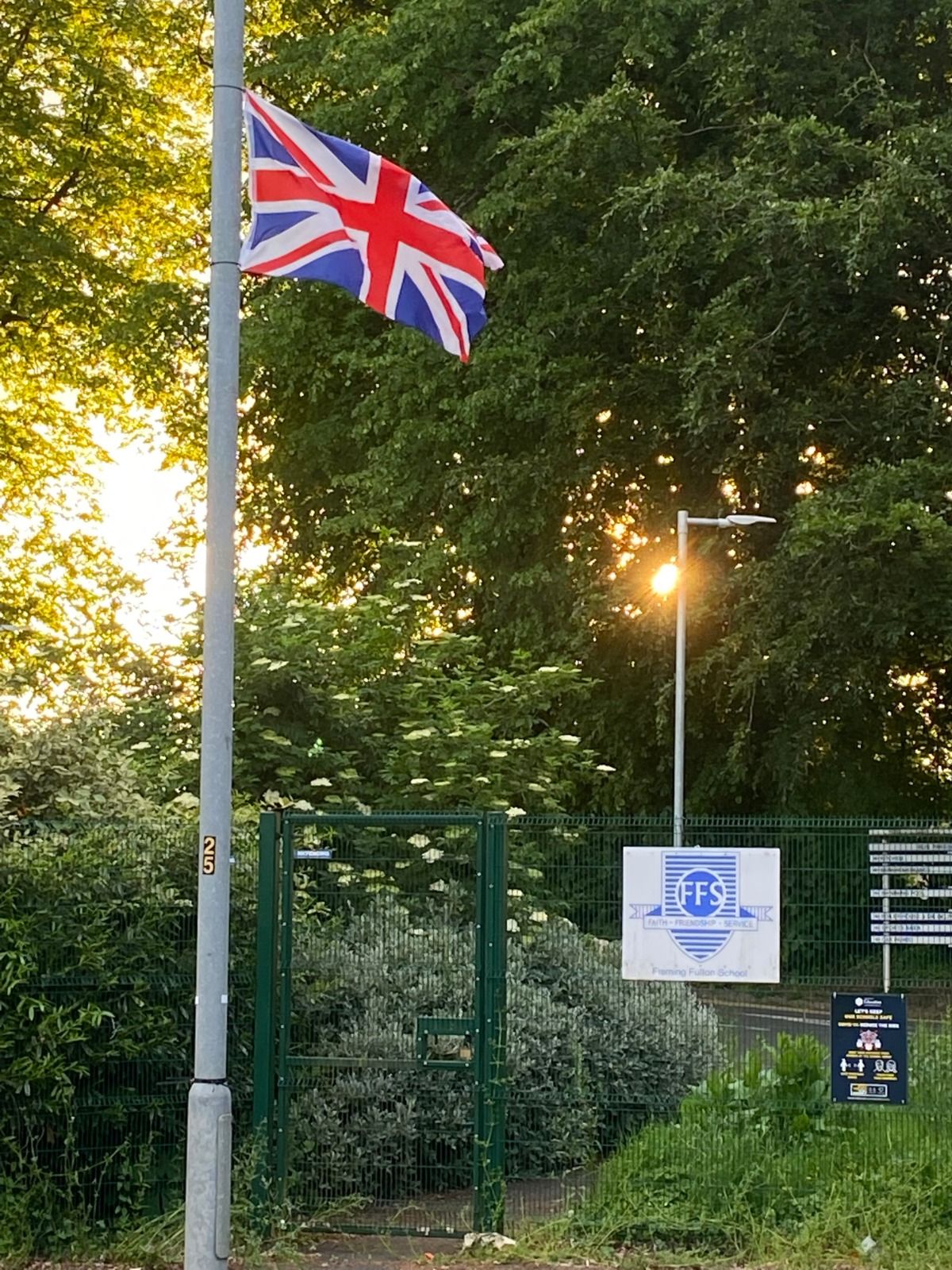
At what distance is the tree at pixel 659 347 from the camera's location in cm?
2292

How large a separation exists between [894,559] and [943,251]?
4462mm

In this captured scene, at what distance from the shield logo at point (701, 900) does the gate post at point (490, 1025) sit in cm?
95

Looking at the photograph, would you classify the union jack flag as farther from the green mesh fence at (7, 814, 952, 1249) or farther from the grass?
the grass

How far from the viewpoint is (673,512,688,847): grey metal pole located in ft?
84.0

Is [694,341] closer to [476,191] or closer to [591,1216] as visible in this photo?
[476,191]

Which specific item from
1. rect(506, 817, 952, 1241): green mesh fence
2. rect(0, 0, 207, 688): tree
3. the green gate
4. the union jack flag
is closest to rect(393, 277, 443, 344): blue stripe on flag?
the union jack flag

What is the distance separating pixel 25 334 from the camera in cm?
2944

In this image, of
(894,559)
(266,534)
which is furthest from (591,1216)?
(266,534)

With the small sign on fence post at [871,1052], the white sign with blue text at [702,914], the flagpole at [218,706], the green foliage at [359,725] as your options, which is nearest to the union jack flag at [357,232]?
the flagpole at [218,706]

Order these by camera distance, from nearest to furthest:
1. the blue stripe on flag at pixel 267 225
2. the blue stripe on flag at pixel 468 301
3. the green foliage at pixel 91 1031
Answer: the blue stripe on flag at pixel 267 225, the green foliage at pixel 91 1031, the blue stripe on flag at pixel 468 301

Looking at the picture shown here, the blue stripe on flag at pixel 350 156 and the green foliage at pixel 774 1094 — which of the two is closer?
the blue stripe on flag at pixel 350 156

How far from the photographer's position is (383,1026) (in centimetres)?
991

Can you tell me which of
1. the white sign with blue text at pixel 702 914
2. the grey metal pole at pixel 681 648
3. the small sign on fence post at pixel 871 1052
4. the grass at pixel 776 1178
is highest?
the grey metal pole at pixel 681 648

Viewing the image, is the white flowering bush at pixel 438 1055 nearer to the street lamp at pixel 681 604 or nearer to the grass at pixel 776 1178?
the grass at pixel 776 1178
